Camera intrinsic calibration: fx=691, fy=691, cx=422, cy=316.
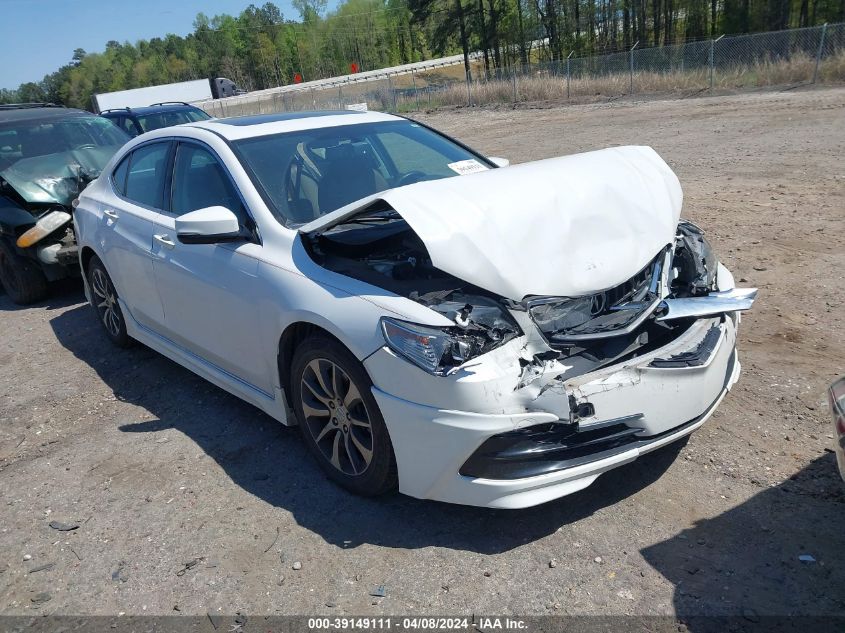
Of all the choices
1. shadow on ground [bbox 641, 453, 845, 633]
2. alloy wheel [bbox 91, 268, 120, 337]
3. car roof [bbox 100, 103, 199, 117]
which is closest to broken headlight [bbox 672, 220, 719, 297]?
shadow on ground [bbox 641, 453, 845, 633]

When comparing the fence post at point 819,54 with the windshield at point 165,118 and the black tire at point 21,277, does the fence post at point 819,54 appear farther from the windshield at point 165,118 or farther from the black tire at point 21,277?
the black tire at point 21,277

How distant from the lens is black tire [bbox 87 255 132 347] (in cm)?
552

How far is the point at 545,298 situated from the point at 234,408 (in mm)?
2408

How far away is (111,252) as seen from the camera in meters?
5.20

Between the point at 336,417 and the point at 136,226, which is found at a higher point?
the point at 136,226

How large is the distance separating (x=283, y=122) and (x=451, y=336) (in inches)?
93.0

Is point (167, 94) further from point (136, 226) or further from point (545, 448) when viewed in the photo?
point (545, 448)

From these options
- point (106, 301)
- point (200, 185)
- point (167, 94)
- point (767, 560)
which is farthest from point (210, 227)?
point (167, 94)

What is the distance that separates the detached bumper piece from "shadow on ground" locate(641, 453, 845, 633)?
1.57 ft

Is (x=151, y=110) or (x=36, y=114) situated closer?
(x=36, y=114)

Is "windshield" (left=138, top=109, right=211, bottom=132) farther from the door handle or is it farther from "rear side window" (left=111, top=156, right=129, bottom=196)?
the door handle

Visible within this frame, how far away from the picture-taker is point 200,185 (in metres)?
4.34

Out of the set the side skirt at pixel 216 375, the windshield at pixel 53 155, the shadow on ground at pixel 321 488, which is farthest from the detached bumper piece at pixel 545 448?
the windshield at pixel 53 155

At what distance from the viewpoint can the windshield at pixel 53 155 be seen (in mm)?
7492
